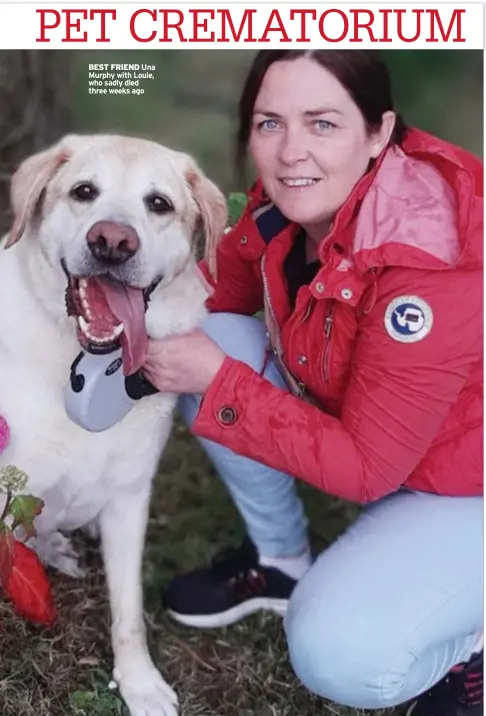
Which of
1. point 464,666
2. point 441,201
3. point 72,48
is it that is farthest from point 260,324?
point 464,666

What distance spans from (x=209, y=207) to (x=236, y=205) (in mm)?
185

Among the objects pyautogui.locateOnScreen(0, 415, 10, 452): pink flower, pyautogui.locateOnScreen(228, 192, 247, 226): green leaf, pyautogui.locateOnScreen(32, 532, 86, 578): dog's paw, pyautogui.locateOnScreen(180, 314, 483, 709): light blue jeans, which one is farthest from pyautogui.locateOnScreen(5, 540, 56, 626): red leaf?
pyautogui.locateOnScreen(228, 192, 247, 226): green leaf

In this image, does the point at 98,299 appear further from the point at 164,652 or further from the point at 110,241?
the point at 164,652

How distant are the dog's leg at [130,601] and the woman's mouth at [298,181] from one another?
540 mm

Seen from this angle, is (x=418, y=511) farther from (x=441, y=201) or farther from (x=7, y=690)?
→ (x=7, y=690)

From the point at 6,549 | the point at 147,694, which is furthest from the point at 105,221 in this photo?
the point at 147,694

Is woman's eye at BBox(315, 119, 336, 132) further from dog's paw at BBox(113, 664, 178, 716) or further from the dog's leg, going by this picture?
dog's paw at BBox(113, 664, 178, 716)

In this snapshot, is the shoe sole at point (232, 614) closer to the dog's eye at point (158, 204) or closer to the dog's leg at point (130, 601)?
the dog's leg at point (130, 601)

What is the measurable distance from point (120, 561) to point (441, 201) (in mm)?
812

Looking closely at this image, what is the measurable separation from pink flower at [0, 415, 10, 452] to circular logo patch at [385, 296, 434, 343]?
1.91 feet

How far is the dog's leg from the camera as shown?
1.46m

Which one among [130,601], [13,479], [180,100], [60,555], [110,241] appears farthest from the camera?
[60,555]

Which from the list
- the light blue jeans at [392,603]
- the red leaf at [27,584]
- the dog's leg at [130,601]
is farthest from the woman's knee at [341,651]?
the red leaf at [27,584]

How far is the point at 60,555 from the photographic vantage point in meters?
1.65
